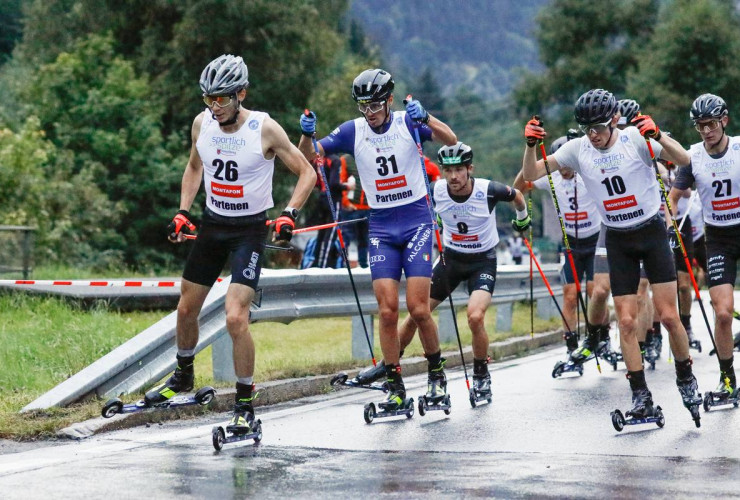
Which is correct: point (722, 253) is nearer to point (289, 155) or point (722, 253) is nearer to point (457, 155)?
point (457, 155)

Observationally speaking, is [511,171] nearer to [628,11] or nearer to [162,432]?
[628,11]

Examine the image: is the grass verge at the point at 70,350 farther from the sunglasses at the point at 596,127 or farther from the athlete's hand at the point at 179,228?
the sunglasses at the point at 596,127

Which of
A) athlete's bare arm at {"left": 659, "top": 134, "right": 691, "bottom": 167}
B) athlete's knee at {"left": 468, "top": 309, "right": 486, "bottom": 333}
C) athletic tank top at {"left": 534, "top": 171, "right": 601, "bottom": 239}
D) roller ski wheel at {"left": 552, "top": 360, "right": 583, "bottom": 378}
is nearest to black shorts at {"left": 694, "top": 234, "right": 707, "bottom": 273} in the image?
athletic tank top at {"left": 534, "top": 171, "right": 601, "bottom": 239}

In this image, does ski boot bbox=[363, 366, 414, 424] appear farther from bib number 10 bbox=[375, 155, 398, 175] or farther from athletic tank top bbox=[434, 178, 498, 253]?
athletic tank top bbox=[434, 178, 498, 253]

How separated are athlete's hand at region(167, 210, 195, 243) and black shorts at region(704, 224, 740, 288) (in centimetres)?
405

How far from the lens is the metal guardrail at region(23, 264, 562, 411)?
29.3 feet

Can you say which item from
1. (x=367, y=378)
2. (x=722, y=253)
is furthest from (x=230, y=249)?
(x=722, y=253)

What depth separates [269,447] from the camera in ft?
25.6

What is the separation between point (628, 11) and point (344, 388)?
197 ft

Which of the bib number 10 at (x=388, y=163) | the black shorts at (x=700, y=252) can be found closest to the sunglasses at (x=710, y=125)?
the bib number 10 at (x=388, y=163)

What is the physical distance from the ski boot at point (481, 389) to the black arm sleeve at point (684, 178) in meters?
2.18

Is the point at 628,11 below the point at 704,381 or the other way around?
the other way around

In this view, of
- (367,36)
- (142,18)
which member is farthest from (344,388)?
(367,36)

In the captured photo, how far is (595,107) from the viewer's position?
8.48 meters
